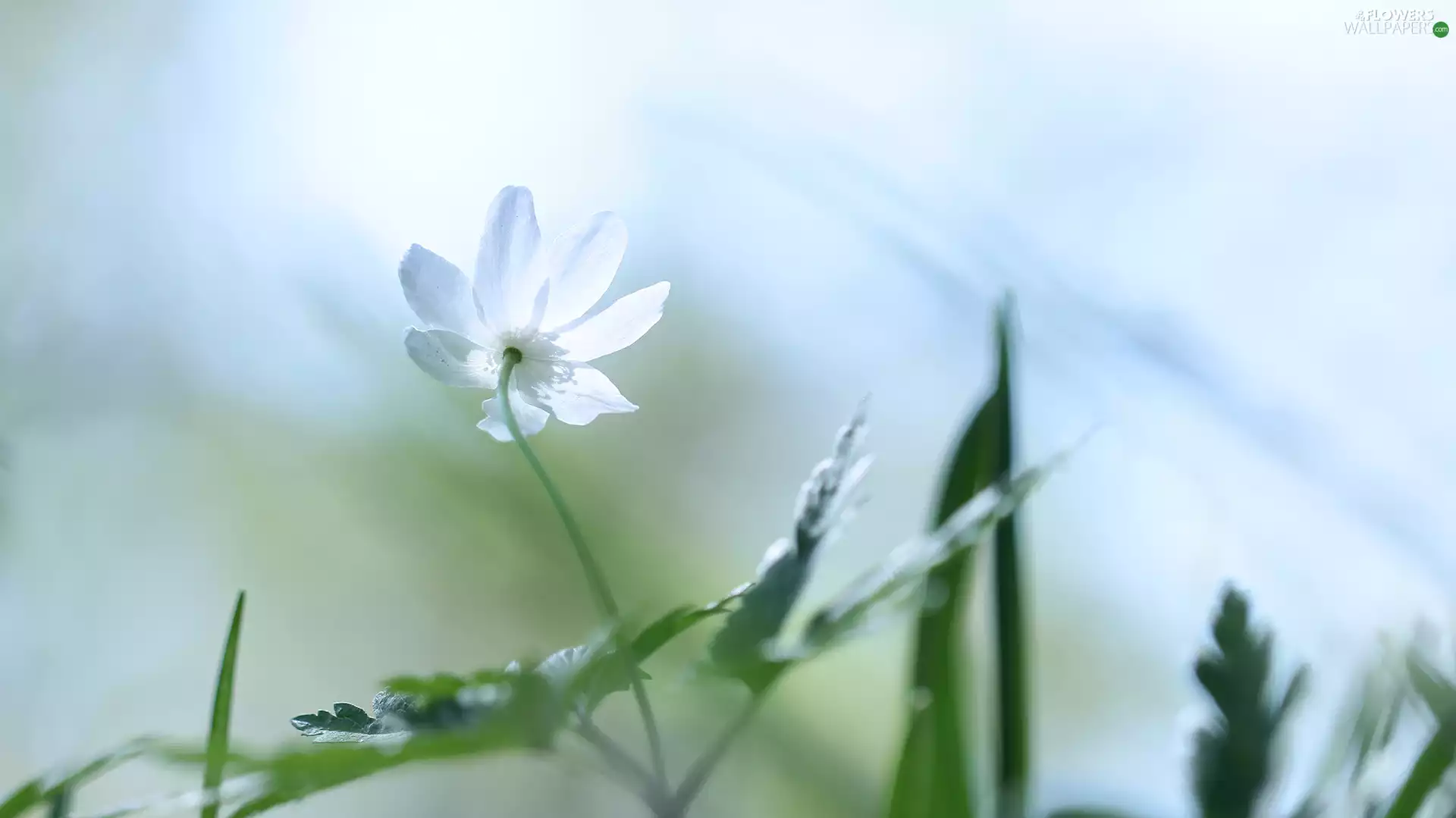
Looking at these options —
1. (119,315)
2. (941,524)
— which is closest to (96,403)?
(119,315)

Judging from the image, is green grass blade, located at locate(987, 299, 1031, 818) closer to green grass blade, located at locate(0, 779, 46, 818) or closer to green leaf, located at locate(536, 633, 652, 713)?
green leaf, located at locate(536, 633, 652, 713)

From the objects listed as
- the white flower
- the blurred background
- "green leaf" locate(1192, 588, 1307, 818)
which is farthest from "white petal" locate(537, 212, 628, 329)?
the blurred background

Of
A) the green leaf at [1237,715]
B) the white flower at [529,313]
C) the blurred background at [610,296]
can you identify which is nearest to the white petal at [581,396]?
the white flower at [529,313]

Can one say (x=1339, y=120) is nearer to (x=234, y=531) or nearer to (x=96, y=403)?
(x=234, y=531)

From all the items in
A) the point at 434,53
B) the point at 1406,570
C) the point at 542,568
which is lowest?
the point at 1406,570

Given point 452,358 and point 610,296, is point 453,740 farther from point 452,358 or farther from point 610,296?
point 610,296

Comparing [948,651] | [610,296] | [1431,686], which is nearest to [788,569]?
[948,651]
